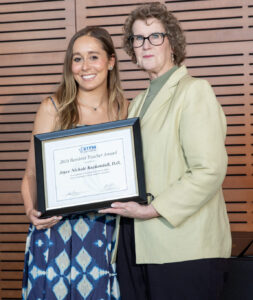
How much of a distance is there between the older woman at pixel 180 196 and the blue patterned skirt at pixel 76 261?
18cm

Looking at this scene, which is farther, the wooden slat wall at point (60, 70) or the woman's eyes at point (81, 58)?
the wooden slat wall at point (60, 70)

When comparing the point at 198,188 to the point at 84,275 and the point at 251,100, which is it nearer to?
the point at 84,275

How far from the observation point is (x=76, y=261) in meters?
2.23

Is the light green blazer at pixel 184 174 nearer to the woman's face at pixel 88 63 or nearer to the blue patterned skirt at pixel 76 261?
the blue patterned skirt at pixel 76 261

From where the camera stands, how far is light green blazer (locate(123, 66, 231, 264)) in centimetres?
190

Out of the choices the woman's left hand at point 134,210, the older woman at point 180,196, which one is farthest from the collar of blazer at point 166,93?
Answer: the woman's left hand at point 134,210

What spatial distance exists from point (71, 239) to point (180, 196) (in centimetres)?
60

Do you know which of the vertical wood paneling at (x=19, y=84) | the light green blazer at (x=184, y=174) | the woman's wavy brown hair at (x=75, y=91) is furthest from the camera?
the vertical wood paneling at (x=19, y=84)

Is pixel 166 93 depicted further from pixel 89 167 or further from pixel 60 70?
pixel 60 70

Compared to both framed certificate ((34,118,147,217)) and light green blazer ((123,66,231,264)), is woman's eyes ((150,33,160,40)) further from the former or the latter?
framed certificate ((34,118,147,217))

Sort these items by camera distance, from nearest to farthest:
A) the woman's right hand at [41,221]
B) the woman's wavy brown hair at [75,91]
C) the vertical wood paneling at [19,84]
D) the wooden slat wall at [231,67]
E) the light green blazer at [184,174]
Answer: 1. the light green blazer at [184,174]
2. the woman's right hand at [41,221]
3. the woman's wavy brown hair at [75,91]
4. the wooden slat wall at [231,67]
5. the vertical wood paneling at [19,84]

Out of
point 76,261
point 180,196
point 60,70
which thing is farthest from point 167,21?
point 60,70

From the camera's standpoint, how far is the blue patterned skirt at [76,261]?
222cm

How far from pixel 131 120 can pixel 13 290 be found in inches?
101
